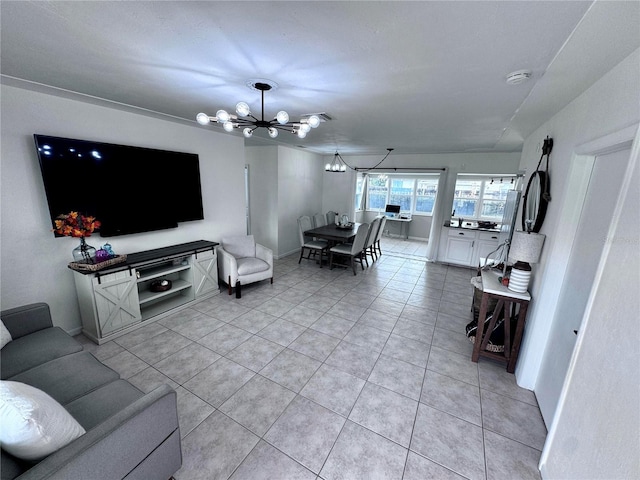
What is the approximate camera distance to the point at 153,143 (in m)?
3.14

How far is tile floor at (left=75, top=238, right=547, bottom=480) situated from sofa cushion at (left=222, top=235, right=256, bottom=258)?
2.70 feet

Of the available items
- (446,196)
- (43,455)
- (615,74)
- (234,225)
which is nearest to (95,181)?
(234,225)

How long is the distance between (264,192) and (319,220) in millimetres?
1432

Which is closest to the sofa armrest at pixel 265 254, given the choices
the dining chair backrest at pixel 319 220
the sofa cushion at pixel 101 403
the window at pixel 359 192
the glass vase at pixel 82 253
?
the dining chair backrest at pixel 319 220

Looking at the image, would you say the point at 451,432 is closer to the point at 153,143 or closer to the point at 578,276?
the point at 578,276

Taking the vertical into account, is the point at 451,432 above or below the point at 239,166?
below

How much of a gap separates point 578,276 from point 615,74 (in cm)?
120

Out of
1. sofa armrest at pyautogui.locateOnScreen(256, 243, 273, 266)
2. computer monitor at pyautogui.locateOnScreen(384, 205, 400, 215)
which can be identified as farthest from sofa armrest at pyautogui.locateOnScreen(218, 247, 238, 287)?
computer monitor at pyautogui.locateOnScreen(384, 205, 400, 215)

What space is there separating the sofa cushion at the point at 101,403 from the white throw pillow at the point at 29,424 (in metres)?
0.30

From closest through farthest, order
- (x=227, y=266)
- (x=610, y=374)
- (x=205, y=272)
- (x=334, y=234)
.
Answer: (x=610, y=374) < (x=205, y=272) < (x=227, y=266) < (x=334, y=234)

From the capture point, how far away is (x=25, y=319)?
1932 mm

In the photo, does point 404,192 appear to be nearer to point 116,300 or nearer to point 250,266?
point 250,266

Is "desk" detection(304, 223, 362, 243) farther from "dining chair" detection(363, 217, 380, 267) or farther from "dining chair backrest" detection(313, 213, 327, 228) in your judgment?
"dining chair backrest" detection(313, 213, 327, 228)

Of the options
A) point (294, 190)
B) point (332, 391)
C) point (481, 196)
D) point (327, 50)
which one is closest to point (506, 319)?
point (332, 391)
